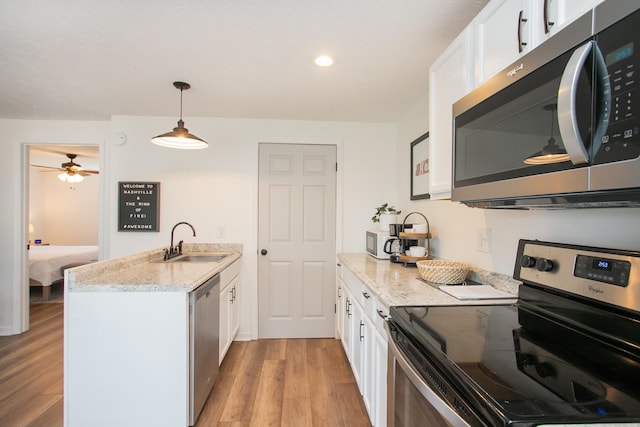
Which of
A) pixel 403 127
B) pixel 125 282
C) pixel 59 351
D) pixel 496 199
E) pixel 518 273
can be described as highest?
pixel 403 127

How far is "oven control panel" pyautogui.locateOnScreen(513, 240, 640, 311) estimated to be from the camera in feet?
2.69

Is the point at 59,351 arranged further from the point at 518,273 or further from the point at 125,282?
the point at 518,273

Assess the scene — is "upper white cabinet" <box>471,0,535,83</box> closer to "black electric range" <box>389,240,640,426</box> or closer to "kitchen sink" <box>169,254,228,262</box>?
"black electric range" <box>389,240,640,426</box>

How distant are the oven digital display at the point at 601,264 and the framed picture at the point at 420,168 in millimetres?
1490

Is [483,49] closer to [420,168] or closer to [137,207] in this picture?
[420,168]

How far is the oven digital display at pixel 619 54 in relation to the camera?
63 cm

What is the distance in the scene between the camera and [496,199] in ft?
3.45

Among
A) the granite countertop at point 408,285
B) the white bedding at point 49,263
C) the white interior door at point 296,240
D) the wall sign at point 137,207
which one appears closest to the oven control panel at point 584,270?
the granite countertop at point 408,285

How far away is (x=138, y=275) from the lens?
1.88 metres

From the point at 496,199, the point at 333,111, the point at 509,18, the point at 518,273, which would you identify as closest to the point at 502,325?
the point at 518,273

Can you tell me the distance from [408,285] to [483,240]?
53 cm

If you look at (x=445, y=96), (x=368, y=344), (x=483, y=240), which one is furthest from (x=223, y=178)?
(x=483, y=240)

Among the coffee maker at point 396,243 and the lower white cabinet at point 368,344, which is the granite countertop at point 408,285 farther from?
the coffee maker at point 396,243

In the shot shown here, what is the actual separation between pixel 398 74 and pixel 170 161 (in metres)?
2.28
